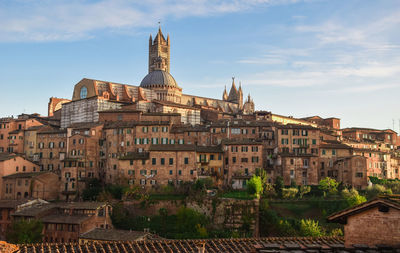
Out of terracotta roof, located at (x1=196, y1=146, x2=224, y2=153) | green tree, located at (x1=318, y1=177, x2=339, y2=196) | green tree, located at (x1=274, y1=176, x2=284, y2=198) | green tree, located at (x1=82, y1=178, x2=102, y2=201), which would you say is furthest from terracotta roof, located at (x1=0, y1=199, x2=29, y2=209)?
green tree, located at (x1=318, y1=177, x2=339, y2=196)

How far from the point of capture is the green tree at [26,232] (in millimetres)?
48881

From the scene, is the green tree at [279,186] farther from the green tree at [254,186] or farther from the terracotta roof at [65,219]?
the terracotta roof at [65,219]

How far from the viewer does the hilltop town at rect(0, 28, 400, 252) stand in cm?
5519

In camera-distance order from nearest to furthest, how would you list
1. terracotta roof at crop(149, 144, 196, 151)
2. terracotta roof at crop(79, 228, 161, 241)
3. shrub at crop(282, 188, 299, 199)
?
terracotta roof at crop(79, 228, 161, 241) < shrub at crop(282, 188, 299, 199) < terracotta roof at crop(149, 144, 196, 151)

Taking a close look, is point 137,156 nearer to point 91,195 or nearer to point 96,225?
point 91,195

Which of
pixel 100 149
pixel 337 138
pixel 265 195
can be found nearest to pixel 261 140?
pixel 265 195

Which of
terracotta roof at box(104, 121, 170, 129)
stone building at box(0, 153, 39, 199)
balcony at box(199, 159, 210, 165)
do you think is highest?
terracotta roof at box(104, 121, 170, 129)

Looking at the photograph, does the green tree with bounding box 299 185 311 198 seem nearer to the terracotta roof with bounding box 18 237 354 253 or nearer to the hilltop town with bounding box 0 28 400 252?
the hilltop town with bounding box 0 28 400 252

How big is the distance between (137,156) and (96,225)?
13015 millimetres

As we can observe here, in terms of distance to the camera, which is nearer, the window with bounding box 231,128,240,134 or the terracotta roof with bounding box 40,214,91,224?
the terracotta roof with bounding box 40,214,91,224

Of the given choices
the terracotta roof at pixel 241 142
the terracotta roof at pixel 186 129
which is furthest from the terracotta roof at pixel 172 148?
the terracotta roof at pixel 186 129

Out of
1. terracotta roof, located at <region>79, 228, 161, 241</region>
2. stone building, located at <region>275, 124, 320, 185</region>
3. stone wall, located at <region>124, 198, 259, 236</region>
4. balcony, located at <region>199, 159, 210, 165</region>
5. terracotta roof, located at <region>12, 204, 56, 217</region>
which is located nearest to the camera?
terracotta roof, located at <region>79, 228, 161, 241</region>

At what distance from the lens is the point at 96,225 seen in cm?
5344

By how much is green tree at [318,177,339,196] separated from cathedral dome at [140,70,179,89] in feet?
169
